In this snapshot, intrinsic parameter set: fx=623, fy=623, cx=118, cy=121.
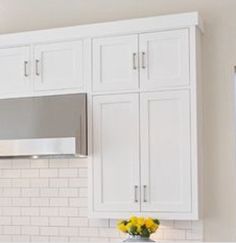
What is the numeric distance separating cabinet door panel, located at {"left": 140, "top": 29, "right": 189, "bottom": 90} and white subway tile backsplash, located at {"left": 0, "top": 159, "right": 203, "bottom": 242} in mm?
850

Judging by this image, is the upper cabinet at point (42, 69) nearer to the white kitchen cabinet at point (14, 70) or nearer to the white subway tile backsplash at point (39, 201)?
the white kitchen cabinet at point (14, 70)

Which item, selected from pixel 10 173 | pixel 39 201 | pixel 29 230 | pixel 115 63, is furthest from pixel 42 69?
pixel 29 230

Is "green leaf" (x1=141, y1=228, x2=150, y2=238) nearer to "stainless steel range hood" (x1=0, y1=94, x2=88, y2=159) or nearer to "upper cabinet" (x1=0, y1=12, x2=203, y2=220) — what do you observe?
"upper cabinet" (x1=0, y1=12, x2=203, y2=220)

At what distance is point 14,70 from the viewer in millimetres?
4672

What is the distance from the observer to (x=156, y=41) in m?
4.34

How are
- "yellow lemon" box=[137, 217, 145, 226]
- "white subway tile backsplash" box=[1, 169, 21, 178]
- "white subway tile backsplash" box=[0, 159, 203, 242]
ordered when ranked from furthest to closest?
"white subway tile backsplash" box=[1, 169, 21, 178] < "white subway tile backsplash" box=[0, 159, 203, 242] < "yellow lemon" box=[137, 217, 145, 226]

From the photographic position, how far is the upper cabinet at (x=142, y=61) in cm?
426

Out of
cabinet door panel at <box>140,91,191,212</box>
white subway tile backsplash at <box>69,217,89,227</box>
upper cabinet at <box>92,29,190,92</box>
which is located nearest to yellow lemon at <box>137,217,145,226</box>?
cabinet door panel at <box>140,91,191,212</box>

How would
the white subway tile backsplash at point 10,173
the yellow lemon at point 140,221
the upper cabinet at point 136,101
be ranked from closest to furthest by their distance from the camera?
the yellow lemon at point 140,221 → the upper cabinet at point 136,101 → the white subway tile backsplash at point 10,173

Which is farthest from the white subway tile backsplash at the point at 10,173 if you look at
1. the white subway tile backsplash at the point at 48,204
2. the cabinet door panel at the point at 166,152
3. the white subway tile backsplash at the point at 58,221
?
the cabinet door panel at the point at 166,152

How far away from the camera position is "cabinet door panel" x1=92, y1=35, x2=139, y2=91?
437 cm

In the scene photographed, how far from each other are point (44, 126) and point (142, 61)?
0.84 meters

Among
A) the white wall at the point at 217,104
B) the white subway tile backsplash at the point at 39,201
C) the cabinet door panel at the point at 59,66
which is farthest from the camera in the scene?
the white subway tile backsplash at the point at 39,201

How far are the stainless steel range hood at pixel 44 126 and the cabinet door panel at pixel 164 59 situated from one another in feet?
1.67
